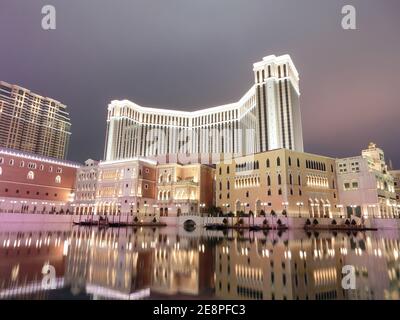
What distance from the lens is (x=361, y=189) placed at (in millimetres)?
60250

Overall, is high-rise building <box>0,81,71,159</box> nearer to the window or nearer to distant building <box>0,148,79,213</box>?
distant building <box>0,148,79,213</box>

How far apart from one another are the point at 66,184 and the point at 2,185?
16.0 meters

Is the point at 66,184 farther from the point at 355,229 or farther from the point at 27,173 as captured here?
the point at 355,229

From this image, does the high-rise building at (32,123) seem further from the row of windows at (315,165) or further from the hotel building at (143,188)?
the row of windows at (315,165)

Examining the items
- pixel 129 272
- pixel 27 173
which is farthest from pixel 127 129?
pixel 129 272

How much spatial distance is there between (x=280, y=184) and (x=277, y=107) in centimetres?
4592

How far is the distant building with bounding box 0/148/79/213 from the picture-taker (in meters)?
57.9

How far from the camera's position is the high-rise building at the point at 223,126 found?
9238 centimetres

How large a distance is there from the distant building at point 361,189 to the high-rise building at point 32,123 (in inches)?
4833

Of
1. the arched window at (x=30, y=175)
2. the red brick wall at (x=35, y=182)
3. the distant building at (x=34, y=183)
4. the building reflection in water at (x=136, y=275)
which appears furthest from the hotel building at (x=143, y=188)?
the building reflection in water at (x=136, y=275)

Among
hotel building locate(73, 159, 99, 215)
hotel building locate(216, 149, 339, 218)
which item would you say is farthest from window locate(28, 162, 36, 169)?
hotel building locate(216, 149, 339, 218)

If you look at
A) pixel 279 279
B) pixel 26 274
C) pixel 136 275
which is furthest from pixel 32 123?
pixel 279 279

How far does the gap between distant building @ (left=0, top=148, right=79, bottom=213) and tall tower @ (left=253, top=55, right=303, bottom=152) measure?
6021cm

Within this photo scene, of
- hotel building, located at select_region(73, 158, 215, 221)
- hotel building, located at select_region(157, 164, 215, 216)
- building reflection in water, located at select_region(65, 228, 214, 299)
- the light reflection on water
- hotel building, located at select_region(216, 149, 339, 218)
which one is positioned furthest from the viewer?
hotel building, located at select_region(73, 158, 215, 221)
